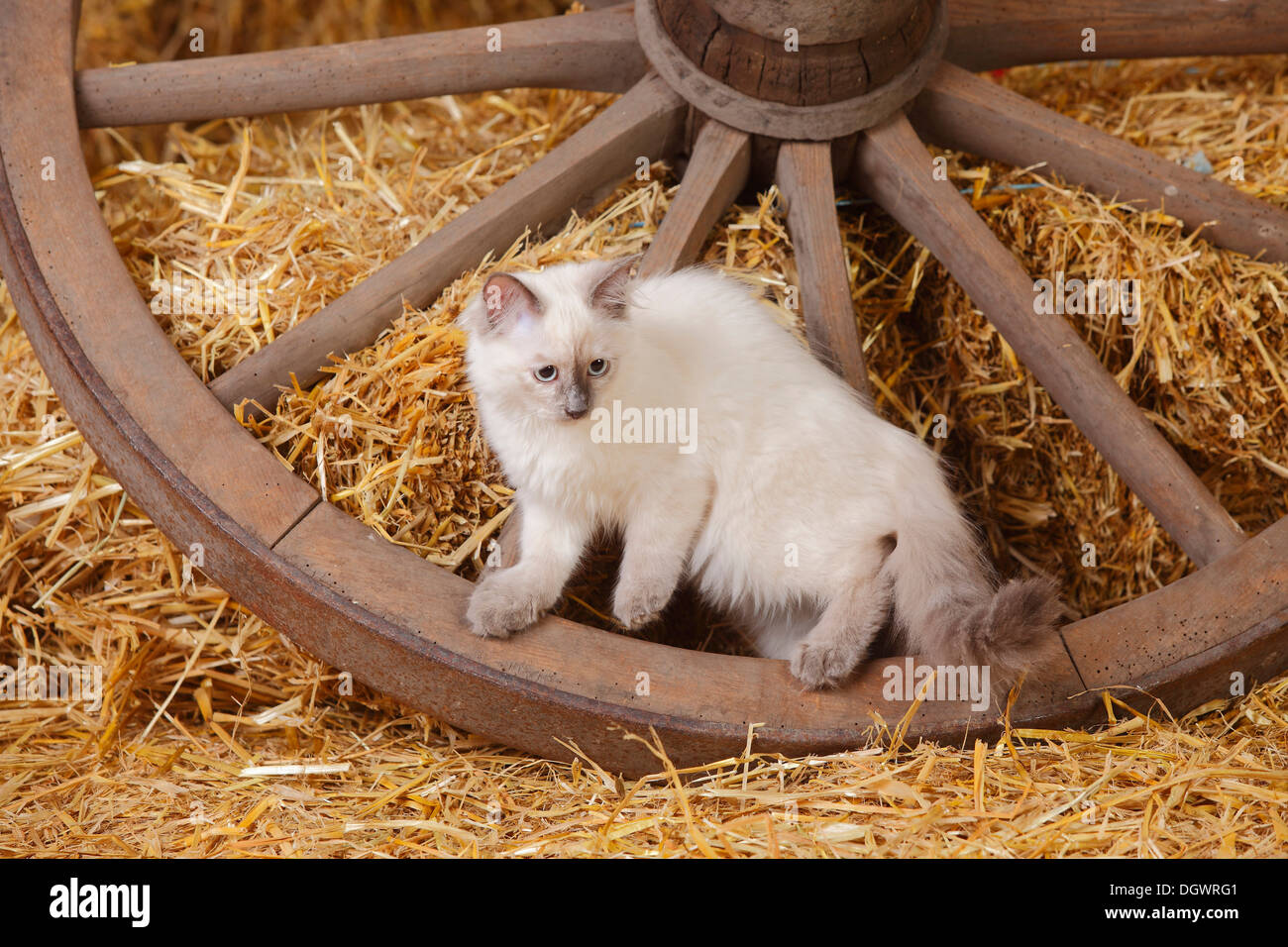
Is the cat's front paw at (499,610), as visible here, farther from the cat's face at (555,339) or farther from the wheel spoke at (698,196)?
the wheel spoke at (698,196)

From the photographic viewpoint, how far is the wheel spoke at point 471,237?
1.91m

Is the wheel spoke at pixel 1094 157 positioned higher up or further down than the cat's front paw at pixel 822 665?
higher up

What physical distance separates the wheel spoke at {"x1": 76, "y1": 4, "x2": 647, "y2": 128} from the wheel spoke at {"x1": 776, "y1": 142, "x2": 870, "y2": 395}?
41cm

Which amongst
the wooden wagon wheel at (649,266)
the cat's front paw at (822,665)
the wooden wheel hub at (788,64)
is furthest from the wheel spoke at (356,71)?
the cat's front paw at (822,665)

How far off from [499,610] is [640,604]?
0.30m

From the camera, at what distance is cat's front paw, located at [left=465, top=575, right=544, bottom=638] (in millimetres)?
1756

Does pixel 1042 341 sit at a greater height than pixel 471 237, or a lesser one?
lesser

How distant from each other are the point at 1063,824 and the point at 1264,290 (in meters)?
1.23

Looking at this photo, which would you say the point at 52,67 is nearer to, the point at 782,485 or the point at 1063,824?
the point at 782,485

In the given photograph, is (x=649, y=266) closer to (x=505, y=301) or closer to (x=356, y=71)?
(x=505, y=301)

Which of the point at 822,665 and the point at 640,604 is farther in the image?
the point at 640,604

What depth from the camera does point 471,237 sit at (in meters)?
1.99

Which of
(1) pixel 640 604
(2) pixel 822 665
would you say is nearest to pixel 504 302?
(1) pixel 640 604

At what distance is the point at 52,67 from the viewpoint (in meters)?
1.94
